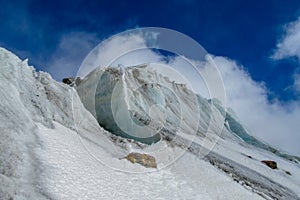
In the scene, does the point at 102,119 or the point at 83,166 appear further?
the point at 102,119

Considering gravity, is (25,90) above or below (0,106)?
above

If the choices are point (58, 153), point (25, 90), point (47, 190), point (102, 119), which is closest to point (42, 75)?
point (25, 90)

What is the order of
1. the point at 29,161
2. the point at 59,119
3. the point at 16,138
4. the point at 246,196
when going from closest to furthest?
the point at 29,161, the point at 16,138, the point at 246,196, the point at 59,119

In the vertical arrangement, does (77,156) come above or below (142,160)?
below

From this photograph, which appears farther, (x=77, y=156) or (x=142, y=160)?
(x=142, y=160)

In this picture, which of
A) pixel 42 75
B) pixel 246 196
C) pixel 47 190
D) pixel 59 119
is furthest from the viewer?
pixel 42 75

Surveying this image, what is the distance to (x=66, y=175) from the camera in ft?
47.6

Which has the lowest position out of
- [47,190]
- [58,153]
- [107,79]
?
[47,190]

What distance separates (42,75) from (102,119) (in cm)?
973

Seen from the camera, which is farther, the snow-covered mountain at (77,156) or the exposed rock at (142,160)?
the exposed rock at (142,160)

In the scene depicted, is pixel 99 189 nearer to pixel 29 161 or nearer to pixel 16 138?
pixel 29 161

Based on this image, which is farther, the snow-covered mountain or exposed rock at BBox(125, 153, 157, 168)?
exposed rock at BBox(125, 153, 157, 168)

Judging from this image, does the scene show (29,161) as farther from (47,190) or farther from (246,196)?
(246,196)

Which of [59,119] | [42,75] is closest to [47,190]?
[59,119]
